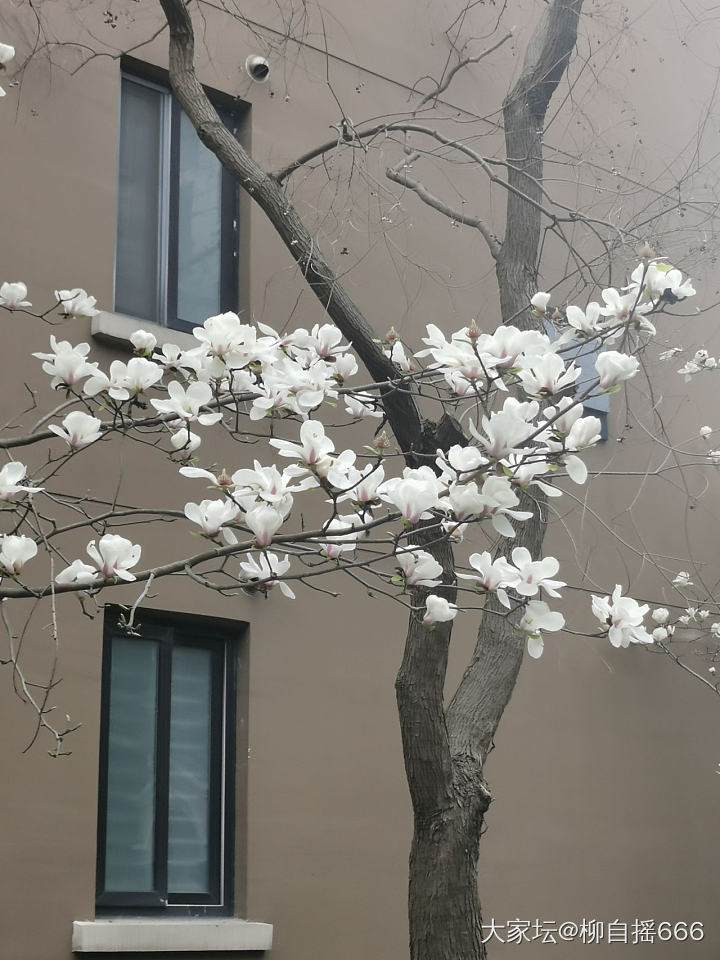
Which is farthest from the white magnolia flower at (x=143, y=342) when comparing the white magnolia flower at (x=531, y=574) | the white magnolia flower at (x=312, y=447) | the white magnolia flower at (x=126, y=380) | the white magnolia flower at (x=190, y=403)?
the white magnolia flower at (x=531, y=574)

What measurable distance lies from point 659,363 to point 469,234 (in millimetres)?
1603

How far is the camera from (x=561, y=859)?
22.3ft

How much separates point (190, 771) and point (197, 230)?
2570 millimetres

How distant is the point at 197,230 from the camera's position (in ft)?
21.2

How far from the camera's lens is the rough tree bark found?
429 centimetres

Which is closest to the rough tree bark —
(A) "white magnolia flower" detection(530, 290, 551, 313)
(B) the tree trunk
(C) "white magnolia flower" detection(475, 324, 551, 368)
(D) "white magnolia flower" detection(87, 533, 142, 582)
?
(B) the tree trunk

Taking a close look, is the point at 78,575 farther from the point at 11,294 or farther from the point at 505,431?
the point at 11,294

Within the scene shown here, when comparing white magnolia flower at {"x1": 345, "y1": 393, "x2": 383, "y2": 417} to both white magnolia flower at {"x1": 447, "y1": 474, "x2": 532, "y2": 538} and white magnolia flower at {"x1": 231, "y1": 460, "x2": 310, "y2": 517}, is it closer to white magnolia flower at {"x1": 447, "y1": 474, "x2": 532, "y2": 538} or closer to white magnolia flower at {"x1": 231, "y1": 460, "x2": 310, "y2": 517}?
white magnolia flower at {"x1": 231, "y1": 460, "x2": 310, "y2": 517}

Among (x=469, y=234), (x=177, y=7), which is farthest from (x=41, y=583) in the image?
(x=469, y=234)

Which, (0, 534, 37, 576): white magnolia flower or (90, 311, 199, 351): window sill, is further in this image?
(90, 311, 199, 351): window sill

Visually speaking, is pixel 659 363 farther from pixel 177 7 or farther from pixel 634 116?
pixel 177 7

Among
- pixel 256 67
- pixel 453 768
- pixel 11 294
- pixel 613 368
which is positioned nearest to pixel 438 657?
pixel 453 768

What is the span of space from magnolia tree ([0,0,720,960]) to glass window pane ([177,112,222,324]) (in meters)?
0.51

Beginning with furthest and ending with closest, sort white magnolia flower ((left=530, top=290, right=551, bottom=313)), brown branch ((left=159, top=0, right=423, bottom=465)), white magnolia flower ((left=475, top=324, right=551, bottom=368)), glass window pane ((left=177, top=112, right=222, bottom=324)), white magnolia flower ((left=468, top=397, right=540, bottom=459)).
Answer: glass window pane ((left=177, top=112, right=222, bottom=324)) → brown branch ((left=159, top=0, right=423, bottom=465)) → white magnolia flower ((left=530, top=290, right=551, bottom=313)) → white magnolia flower ((left=475, top=324, right=551, bottom=368)) → white magnolia flower ((left=468, top=397, right=540, bottom=459))
